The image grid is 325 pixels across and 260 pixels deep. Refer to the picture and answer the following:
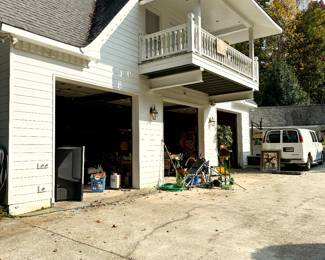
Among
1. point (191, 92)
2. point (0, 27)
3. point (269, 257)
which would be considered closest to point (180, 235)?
point (269, 257)

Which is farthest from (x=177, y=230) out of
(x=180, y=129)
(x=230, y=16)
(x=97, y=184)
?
(x=180, y=129)

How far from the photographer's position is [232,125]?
18906 mm

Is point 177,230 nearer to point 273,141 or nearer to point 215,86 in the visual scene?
point 215,86

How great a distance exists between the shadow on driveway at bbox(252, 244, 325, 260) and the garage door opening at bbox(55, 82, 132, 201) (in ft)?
16.6

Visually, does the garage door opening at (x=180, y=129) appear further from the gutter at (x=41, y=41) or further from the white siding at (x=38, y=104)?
the gutter at (x=41, y=41)

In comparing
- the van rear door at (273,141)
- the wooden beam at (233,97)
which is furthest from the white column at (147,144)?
the van rear door at (273,141)

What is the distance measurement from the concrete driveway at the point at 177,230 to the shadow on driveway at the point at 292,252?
0.01 metres

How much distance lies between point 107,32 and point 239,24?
6.61 metres

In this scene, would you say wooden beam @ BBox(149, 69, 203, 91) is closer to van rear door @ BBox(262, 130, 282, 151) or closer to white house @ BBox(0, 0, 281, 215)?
white house @ BBox(0, 0, 281, 215)

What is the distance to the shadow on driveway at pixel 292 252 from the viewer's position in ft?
15.5

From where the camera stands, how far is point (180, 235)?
18.7 ft

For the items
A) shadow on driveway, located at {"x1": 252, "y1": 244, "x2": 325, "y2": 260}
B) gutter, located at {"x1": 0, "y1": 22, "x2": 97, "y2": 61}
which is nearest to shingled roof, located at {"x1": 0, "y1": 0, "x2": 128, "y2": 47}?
gutter, located at {"x1": 0, "y1": 22, "x2": 97, "y2": 61}

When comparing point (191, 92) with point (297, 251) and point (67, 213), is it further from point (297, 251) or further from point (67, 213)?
point (297, 251)

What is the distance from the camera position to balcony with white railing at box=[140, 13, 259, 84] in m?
9.89
